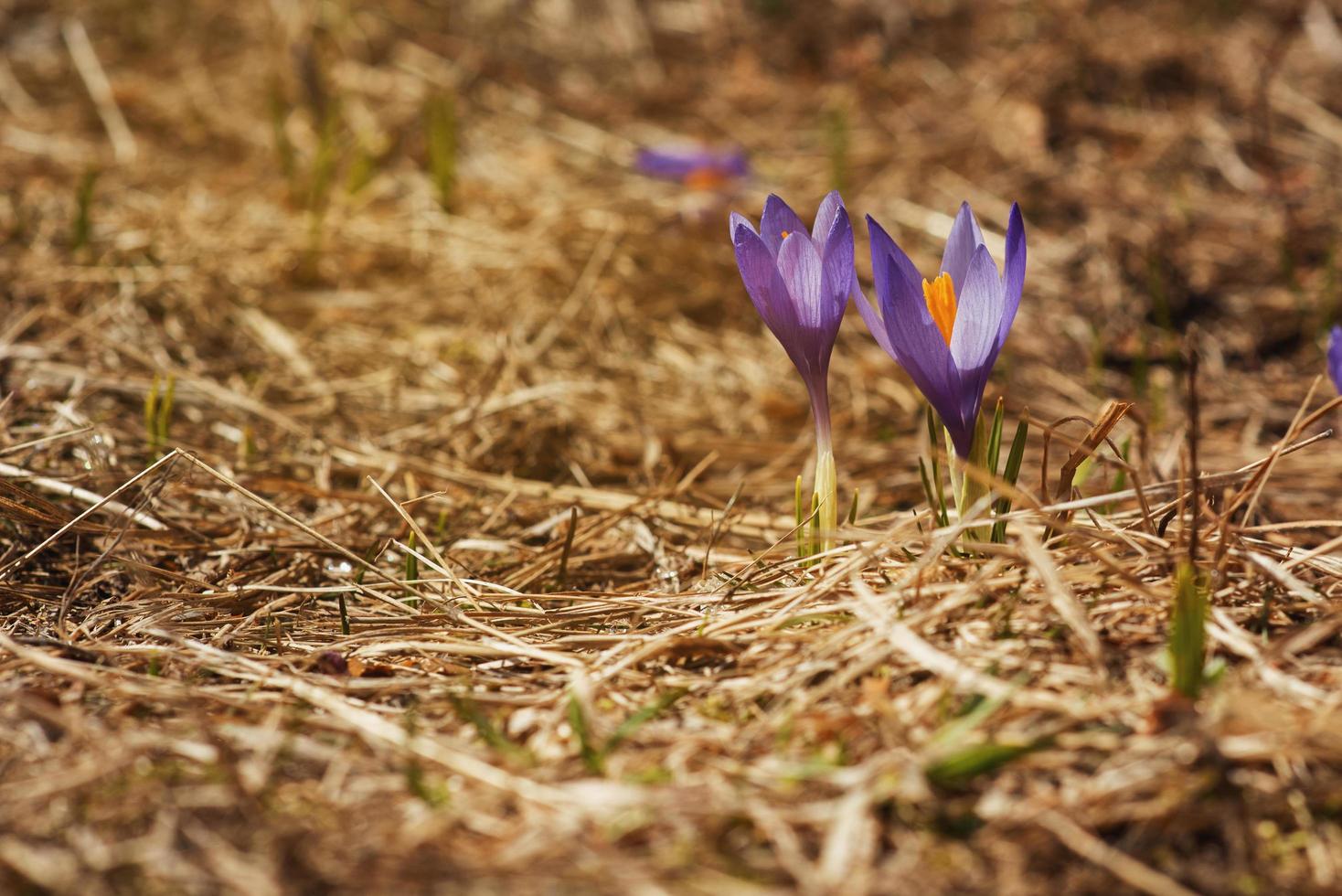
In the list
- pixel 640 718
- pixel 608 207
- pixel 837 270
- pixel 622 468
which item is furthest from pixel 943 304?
pixel 608 207

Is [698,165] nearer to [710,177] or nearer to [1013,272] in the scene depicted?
[710,177]

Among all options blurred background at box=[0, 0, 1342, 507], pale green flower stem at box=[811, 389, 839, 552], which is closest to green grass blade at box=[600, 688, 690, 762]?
pale green flower stem at box=[811, 389, 839, 552]

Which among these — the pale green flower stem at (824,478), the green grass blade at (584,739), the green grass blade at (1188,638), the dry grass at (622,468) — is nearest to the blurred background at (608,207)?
the dry grass at (622,468)

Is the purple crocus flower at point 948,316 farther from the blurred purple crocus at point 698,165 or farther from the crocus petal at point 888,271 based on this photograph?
the blurred purple crocus at point 698,165

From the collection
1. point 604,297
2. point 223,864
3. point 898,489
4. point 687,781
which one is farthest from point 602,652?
point 604,297

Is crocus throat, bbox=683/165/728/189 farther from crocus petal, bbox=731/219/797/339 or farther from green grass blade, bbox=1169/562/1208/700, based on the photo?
green grass blade, bbox=1169/562/1208/700
